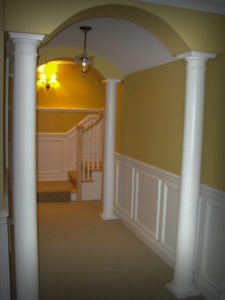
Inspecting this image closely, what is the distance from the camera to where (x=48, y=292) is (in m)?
3.15

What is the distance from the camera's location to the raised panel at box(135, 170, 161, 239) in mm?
4062

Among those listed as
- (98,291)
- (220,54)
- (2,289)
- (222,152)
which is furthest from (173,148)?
(2,289)

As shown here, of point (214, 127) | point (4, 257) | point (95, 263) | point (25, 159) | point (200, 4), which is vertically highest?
point (200, 4)

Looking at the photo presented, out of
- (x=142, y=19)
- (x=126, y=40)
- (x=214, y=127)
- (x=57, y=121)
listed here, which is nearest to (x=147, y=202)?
(x=214, y=127)

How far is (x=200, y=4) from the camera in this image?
275cm

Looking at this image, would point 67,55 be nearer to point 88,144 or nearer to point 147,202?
point 88,144

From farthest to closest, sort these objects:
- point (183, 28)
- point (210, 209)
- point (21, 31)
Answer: point (210, 209)
point (183, 28)
point (21, 31)

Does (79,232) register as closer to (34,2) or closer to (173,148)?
(173,148)

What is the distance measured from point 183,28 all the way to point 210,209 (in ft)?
5.27

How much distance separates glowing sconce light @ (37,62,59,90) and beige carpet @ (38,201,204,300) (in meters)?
2.86

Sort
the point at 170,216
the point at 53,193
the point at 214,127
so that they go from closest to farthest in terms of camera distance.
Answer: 1. the point at 214,127
2. the point at 170,216
3. the point at 53,193

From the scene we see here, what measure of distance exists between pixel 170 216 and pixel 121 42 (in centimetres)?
211

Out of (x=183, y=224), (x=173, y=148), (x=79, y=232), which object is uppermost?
(x=173, y=148)

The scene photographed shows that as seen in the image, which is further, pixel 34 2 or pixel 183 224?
pixel 183 224
